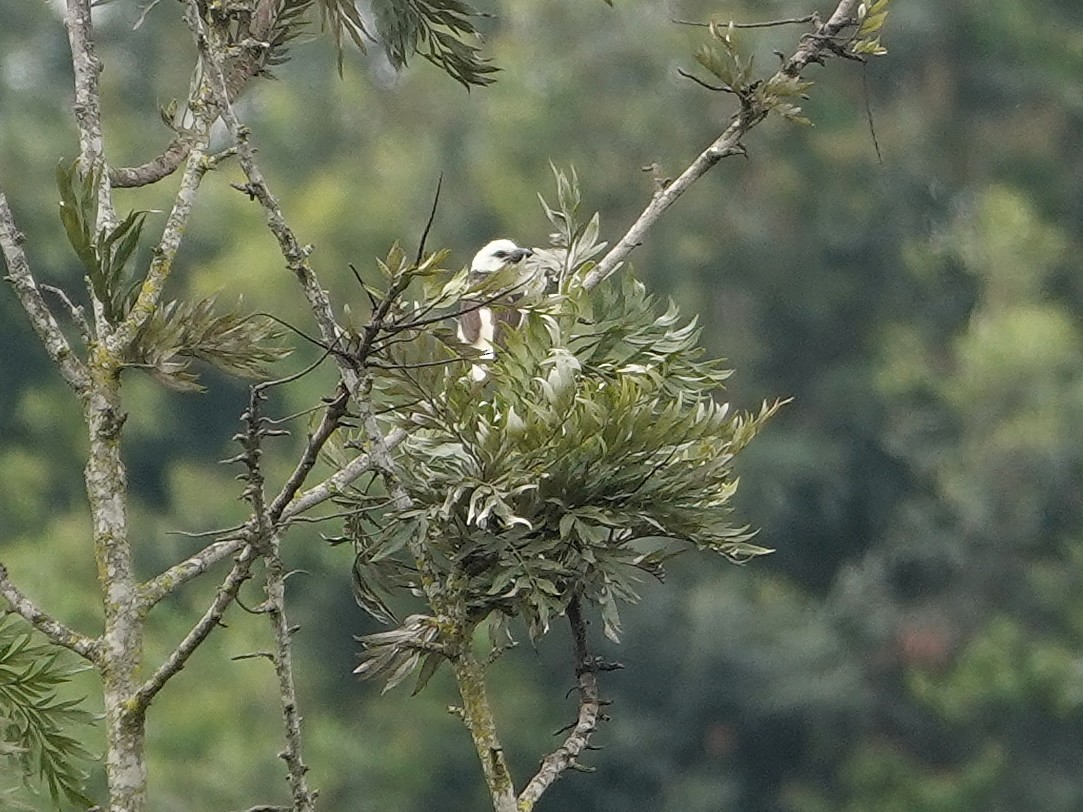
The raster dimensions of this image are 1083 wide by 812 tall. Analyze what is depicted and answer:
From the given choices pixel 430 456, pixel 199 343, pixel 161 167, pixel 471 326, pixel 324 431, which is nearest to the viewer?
pixel 324 431

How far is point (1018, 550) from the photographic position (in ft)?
79.7

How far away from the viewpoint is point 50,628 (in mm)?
4582

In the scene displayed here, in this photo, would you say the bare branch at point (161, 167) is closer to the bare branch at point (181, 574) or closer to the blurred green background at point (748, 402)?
the bare branch at point (181, 574)

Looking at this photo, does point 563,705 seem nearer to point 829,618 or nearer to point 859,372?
point 829,618

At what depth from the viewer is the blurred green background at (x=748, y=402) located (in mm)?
22562

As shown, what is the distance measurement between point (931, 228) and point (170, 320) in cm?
2285

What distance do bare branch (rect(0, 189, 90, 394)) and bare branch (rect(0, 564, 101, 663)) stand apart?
0.45 m

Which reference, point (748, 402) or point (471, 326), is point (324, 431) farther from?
point (748, 402)

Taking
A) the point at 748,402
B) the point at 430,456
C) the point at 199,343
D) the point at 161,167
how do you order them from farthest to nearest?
1. the point at 748,402
2. the point at 161,167
3. the point at 199,343
4. the point at 430,456

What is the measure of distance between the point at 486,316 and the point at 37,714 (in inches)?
71.2

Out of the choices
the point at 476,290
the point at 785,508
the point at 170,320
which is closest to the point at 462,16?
the point at 170,320

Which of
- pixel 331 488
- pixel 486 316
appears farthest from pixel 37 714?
pixel 486 316

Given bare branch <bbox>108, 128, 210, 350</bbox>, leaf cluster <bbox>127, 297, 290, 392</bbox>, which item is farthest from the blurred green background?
bare branch <bbox>108, 128, 210, 350</bbox>

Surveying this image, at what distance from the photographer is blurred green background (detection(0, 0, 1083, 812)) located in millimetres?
22562
